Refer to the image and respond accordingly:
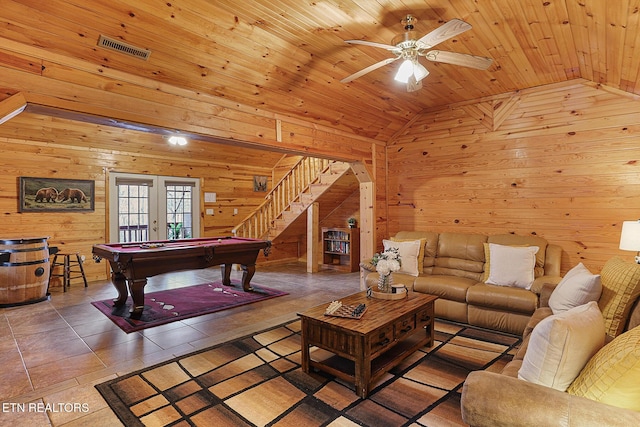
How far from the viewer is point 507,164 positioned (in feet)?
15.0

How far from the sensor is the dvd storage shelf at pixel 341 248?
712 cm

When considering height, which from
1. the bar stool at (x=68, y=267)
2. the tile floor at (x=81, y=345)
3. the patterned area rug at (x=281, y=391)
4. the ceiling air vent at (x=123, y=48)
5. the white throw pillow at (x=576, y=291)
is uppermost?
the ceiling air vent at (x=123, y=48)

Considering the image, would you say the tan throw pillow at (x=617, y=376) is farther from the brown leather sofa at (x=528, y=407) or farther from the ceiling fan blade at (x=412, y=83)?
the ceiling fan blade at (x=412, y=83)

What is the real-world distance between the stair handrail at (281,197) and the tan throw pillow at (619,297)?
195 inches

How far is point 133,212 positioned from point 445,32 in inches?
251

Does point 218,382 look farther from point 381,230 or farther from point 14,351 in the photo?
point 381,230

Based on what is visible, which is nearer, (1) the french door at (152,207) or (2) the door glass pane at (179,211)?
(1) the french door at (152,207)

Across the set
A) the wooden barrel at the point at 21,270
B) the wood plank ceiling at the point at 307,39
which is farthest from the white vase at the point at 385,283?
the wooden barrel at the point at 21,270

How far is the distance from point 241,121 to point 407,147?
2715mm

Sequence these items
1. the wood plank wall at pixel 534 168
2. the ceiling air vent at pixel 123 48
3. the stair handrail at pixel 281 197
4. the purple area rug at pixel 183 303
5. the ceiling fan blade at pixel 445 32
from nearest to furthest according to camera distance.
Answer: the ceiling fan blade at pixel 445 32, the ceiling air vent at pixel 123 48, the wood plank wall at pixel 534 168, the purple area rug at pixel 183 303, the stair handrail at pixel 281 197

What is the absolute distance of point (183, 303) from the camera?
467 cm

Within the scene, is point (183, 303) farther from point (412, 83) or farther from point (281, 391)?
point (412, 83)

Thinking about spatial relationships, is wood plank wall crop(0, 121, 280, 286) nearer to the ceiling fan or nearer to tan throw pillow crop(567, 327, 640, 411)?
the ceiling fan

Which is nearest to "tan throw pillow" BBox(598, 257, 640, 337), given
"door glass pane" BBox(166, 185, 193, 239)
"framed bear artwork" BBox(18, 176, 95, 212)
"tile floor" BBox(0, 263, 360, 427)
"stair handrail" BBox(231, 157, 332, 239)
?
"tile floor" BBox(0, 263, 360, 427)
